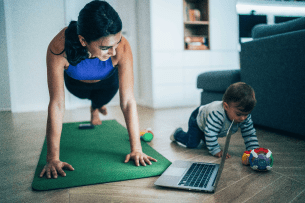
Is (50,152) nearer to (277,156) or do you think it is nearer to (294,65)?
(277,156)

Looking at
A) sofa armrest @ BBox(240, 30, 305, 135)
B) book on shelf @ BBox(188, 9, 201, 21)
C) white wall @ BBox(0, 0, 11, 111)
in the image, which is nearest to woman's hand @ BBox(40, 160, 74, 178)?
sofa armrest @ BBox(240, 30, 305, 135)

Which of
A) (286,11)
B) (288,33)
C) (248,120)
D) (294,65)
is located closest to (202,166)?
(248,120)

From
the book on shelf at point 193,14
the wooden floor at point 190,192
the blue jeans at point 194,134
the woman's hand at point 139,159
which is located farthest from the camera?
the book on shelf at point 193,14

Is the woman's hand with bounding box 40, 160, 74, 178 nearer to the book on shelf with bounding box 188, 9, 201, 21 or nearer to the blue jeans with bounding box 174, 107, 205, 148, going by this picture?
the blue jeans with bounding box 174, 107, 205, 148

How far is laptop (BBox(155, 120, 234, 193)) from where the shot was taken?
875mm

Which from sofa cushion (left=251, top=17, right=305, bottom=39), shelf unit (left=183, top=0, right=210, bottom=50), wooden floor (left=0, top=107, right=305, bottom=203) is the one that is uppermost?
shelf unit (left=183, top=0, right=210, bottom=50)

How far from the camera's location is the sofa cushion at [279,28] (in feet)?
4.94

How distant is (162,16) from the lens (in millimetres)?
3439

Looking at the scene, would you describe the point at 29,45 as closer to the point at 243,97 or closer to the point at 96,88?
the point at 96,88

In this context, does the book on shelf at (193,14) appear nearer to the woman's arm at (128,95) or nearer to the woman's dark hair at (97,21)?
the woman's arm at (128,95)

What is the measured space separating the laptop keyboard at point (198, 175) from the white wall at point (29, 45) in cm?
335

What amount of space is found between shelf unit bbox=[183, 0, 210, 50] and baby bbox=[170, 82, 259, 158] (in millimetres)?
2407

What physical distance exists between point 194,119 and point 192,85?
2284mm

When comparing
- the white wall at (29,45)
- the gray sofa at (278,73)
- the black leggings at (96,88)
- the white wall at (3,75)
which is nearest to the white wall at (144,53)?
the white wall at (29,45)
